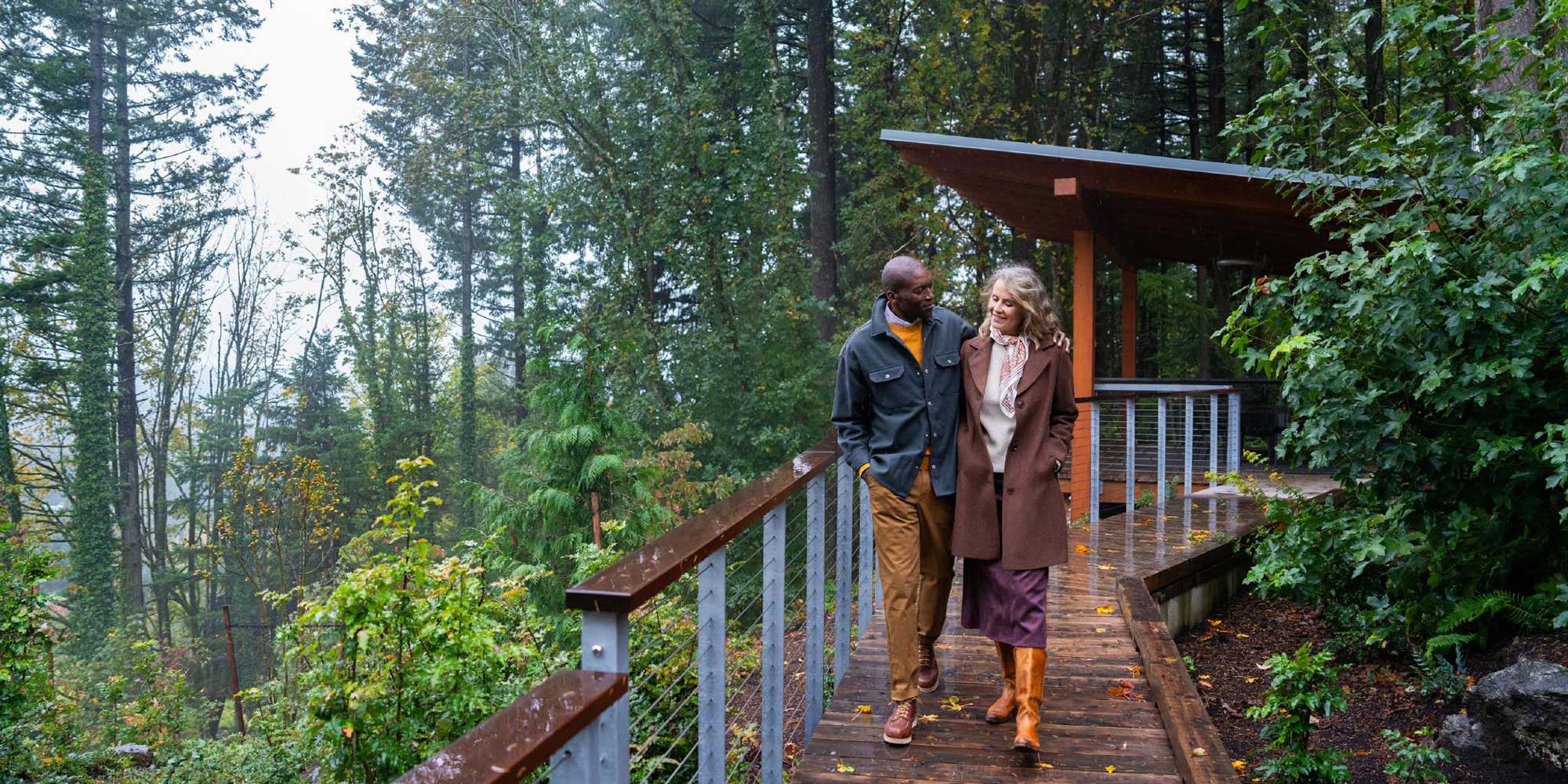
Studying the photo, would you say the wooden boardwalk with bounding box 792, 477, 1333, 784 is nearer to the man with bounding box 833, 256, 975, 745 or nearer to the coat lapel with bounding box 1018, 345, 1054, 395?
the man with bounding box 833, 256, 975, 745

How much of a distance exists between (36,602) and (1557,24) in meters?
11.5

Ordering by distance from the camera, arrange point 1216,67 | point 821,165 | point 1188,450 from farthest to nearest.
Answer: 1. point 1216,67
2. point 821,165
3. point 1188,450

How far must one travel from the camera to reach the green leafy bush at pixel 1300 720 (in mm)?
4234

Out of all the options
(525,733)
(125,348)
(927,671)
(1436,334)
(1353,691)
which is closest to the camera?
(525,733)

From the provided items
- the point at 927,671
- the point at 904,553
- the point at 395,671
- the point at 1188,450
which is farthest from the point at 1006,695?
the point at 1188,450

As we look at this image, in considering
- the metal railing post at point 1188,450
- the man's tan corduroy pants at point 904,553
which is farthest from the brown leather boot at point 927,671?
the metal railing post at point 1188,450

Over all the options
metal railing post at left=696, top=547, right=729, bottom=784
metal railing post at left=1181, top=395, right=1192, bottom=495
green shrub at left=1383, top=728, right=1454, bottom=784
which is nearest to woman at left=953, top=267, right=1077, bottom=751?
metal railing post at left=696, top=547, right=729, bottom=784

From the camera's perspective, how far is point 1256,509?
9.50m

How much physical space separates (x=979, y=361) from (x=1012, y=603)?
2.79 feet

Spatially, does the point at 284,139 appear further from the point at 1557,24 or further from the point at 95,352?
the point at 1557,24

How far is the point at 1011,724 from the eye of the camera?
3920 mm

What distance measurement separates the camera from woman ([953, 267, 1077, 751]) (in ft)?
11.6

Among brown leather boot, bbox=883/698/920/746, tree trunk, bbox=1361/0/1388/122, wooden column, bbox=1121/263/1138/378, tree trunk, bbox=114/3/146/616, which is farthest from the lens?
tree trunk, bbox=114/3/146/616

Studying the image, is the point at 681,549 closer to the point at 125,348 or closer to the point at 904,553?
the point at 904,553
